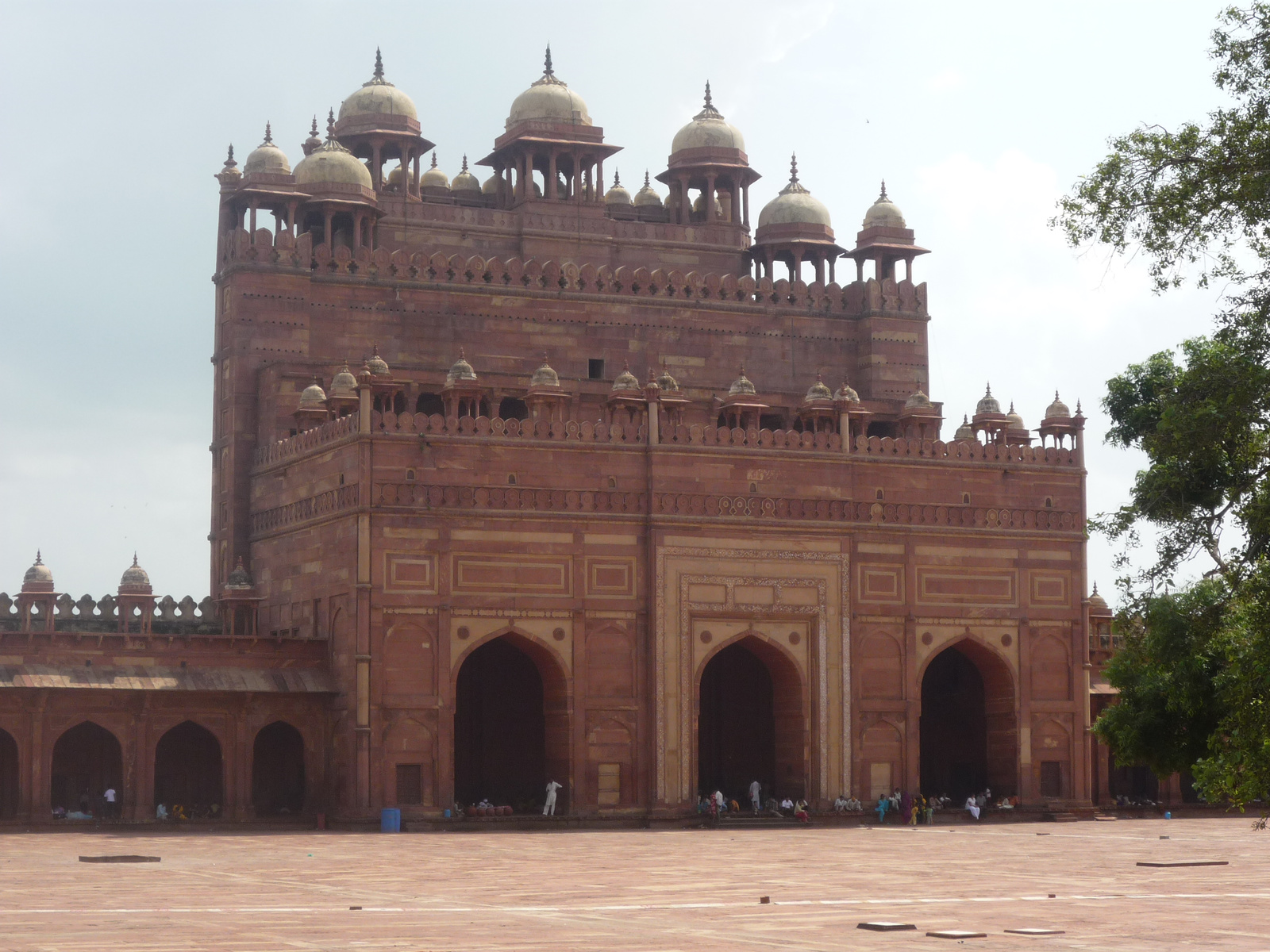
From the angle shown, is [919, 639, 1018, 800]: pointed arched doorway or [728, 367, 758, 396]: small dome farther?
[919, 639, 1018, 800]: pointed arched doorway

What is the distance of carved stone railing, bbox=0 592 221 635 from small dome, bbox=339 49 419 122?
10653 mm

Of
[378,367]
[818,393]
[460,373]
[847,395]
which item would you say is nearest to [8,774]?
[378,367]

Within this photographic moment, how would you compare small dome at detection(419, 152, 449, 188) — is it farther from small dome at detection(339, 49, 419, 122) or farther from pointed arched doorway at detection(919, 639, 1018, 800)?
pointed arched doorway at detection(919, 639, 1018, 800)

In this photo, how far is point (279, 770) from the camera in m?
33.5

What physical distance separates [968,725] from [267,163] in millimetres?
16678

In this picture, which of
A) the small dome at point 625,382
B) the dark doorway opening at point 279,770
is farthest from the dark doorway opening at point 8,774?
the small dome at point 625,382

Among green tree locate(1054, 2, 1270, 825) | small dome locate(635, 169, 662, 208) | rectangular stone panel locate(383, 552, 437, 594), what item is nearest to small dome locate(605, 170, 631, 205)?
small dome locate(635, 169, 662, 208)

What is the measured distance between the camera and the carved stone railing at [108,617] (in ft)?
103

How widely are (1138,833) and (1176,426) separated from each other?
19.0 meters

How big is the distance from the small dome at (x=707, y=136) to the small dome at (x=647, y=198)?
1805 mm

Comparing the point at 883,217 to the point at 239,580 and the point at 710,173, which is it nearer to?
the point at 710,173

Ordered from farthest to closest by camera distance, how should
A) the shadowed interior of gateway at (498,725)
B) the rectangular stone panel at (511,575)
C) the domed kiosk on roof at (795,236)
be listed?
1. the domed kiosk on roof at (795,236)
2. the shadowed interior of gateway at (498,725)
3. the rectangular stone panel at (511,575)

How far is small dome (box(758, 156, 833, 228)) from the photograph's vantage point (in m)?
40.6

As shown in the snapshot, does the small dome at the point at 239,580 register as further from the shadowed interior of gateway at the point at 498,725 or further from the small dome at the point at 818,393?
the small dome at the point at 818,393
